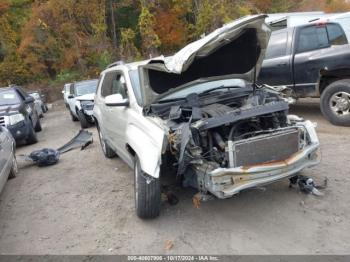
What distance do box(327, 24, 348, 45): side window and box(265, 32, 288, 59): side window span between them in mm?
955

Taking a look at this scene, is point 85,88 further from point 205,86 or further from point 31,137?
point 205,86

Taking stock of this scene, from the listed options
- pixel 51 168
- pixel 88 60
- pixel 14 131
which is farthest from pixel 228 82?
pixel 88 60

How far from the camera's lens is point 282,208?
15.9 ft

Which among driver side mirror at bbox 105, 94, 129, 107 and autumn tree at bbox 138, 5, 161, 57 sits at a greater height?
driver side mirror at bbox 105, 94, 129, 107

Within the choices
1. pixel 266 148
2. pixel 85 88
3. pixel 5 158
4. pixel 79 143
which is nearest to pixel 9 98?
pixel 79 143

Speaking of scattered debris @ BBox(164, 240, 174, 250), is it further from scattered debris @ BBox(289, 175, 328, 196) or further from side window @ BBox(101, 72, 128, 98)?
side window @ BBox(101, 72, 128, 98)

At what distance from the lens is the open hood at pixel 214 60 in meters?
4.86

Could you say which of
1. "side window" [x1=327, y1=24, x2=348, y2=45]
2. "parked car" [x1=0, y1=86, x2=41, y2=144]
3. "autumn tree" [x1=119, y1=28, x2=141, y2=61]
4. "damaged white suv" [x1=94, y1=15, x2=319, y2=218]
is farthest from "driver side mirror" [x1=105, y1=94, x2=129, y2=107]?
"autumn tree" [x1=119, y1=28, x2=141, y2=61]

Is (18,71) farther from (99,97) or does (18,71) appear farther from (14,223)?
(14,223)

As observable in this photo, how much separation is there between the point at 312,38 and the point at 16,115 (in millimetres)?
7105

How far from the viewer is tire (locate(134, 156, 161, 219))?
4.65 meters

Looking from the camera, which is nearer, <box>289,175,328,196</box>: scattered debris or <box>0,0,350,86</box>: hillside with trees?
<box>289,175,328,196</box>: scattered debris

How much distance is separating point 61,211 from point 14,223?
0.59 metres

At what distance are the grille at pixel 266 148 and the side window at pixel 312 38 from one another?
4499 millimetres
